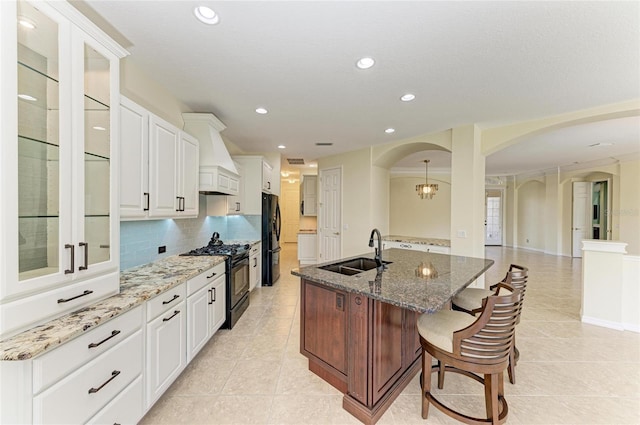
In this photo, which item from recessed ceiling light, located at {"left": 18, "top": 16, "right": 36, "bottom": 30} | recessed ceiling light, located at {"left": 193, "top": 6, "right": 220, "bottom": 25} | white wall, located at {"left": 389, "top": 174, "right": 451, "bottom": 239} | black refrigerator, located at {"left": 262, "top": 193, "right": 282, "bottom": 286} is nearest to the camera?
A: recessed ceiling light, located at {"left": 18, "top": 16, "right": 36, "bottom": 30}

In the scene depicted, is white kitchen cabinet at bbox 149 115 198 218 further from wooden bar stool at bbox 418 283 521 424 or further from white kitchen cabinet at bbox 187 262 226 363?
wooden bar stool at bbox 418 283 521 424

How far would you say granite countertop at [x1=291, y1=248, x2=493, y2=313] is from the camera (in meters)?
1.46

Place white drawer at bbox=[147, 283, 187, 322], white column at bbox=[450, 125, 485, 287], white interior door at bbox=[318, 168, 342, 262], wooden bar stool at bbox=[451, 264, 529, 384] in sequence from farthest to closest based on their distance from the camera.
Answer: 1. white interior door at bbox=[318, 168, 342, 262]
2. white column at bbox=[450, 125, 485, 287]
3. wooden bar stool at bbox=[451, 264, 529, 384]
4. white drawer at bbox=[147, 283, 187, 322]

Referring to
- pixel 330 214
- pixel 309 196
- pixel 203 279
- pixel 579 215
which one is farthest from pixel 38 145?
pixel 579 215

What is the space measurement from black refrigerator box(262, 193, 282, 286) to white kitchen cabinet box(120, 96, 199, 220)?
1845mm

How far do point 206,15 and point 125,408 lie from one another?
8.09 ft

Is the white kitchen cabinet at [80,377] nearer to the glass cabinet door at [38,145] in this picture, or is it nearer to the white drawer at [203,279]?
the glass cabinet door at [38,145]

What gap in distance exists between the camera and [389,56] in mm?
1995

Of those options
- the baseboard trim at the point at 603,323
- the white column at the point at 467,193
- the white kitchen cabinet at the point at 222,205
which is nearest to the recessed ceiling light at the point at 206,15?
the white kitchen cabinet at the point at 222,205

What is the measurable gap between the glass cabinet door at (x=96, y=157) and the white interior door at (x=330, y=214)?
4.41 metres

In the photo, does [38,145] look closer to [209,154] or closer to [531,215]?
[209,154]

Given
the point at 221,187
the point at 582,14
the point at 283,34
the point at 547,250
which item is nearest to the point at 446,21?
the point at 582,14

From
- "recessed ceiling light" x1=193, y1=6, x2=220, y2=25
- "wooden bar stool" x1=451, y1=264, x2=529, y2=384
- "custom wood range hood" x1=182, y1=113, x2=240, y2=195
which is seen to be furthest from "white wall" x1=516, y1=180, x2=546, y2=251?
"recessed ceiling light" x1=193, y1=6, x2=220, y2=25

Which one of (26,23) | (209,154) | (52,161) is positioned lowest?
(52,161)
